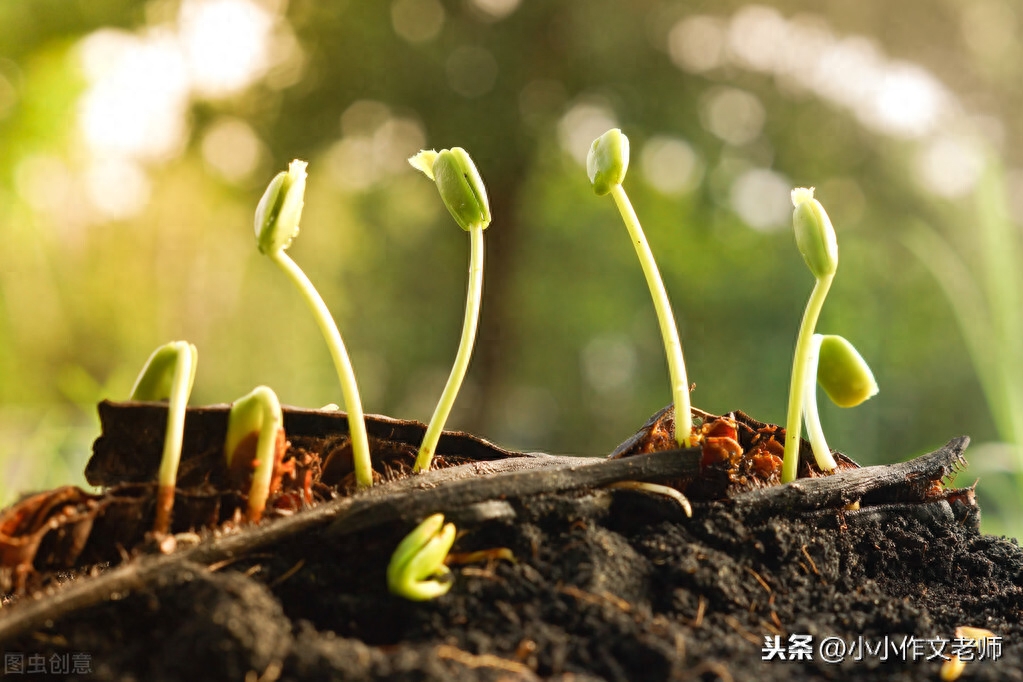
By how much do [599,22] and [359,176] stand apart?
4.18ft

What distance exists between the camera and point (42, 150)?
322cm

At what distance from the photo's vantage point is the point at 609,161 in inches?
21.1

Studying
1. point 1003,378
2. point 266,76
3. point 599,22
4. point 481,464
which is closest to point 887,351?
point 599,22

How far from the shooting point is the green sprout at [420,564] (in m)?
0.42

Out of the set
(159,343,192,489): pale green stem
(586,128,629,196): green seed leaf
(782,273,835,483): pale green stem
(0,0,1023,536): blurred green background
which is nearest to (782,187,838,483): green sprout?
(782,273,835,483): pale green stem

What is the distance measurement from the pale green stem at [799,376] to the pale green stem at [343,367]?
11.7 inches

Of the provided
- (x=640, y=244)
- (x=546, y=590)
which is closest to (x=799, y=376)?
(x=640, y=244)

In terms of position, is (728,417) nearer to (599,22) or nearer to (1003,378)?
(1003,378)

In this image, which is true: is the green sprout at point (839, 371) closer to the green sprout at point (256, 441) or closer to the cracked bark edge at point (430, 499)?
the cracked bark edge at point (430, 499)

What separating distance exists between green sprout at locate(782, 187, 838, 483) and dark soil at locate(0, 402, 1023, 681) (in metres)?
0.06

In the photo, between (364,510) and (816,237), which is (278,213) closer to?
(364,510)

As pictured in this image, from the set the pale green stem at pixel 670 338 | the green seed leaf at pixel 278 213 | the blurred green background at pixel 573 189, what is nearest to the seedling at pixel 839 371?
the pale green stem at pixel 670 338

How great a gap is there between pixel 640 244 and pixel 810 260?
0.12m

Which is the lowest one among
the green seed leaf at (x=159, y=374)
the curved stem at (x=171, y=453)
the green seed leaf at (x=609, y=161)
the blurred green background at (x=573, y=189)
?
the curved stem at (x=171, y=453)
